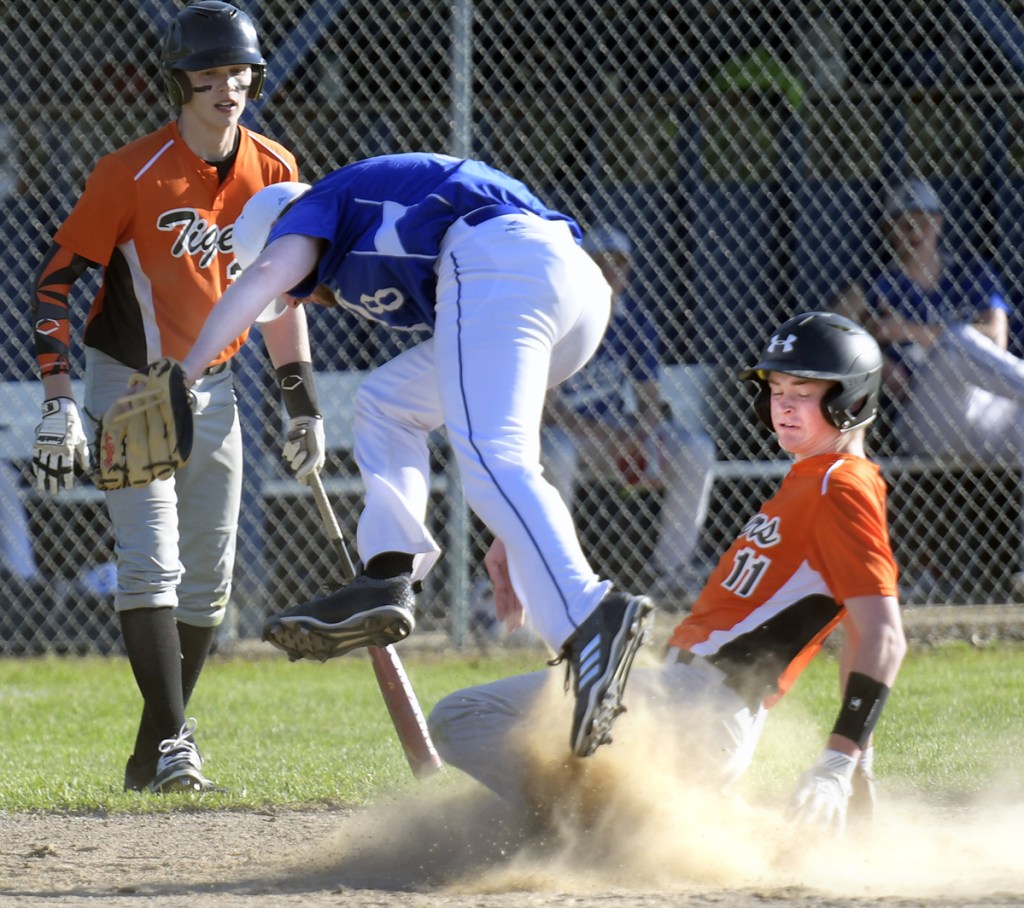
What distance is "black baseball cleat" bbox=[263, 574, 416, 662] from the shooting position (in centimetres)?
344

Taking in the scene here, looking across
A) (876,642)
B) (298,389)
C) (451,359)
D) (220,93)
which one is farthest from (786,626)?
(220,93)

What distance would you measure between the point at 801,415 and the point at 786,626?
19.4 inches

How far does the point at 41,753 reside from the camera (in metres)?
5.61

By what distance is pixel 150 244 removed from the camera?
4703 mm

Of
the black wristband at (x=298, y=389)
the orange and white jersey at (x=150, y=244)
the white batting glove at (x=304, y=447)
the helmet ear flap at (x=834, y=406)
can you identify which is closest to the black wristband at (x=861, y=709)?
the helmet ear flap at (x=834, y=406)

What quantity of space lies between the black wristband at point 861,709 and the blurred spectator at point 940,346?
458 centimetres

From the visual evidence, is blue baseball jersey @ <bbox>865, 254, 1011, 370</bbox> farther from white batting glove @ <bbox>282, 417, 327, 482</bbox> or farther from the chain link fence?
white batting glove @ <bbox>282, 417, 327, 482</bbox>

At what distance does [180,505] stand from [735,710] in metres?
2.18

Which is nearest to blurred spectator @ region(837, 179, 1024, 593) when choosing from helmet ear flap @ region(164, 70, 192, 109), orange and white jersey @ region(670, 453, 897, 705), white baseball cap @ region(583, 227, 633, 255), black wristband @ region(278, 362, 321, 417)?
white baseball cap @ region(583, 227, 633, 255)

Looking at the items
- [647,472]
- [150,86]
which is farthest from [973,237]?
[150,86]

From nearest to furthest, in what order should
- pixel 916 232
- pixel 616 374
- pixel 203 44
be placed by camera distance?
pixel 203 44
pixel 916 232
pixel 616 374

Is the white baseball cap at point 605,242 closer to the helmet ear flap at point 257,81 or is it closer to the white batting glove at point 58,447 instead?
the helmet ear flap at point 257,81

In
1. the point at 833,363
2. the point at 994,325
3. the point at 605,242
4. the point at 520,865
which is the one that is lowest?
the point at 994,325

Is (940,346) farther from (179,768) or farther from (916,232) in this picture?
(179,768)
